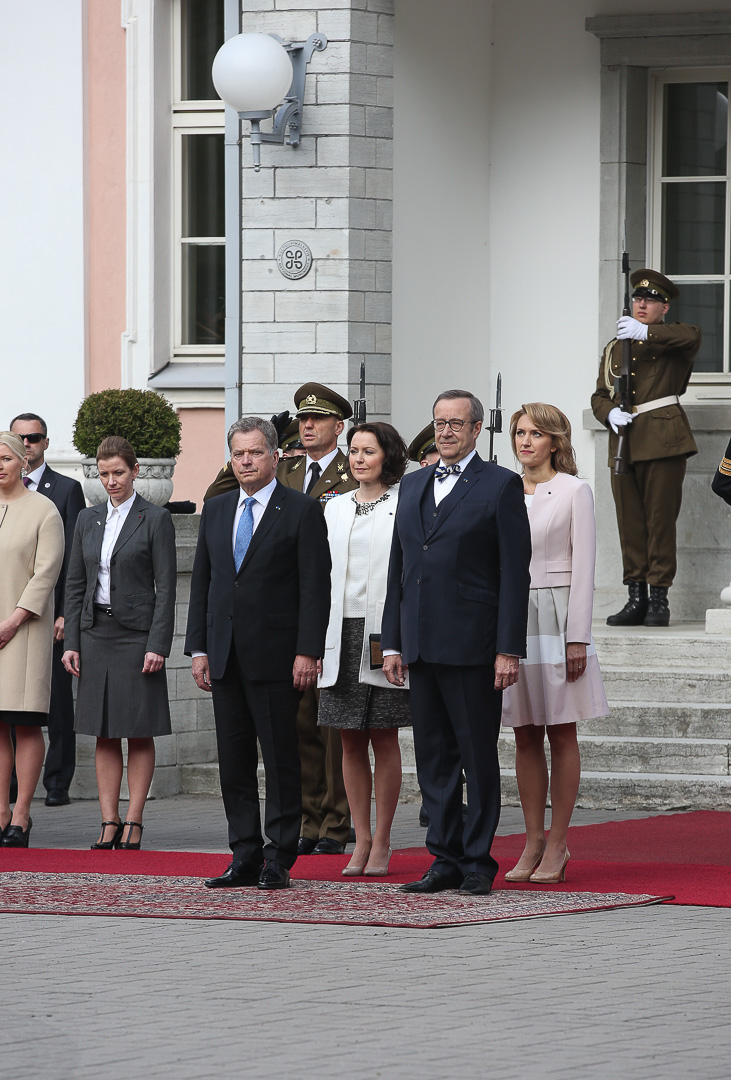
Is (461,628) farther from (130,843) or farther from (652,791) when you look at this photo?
(652,791)

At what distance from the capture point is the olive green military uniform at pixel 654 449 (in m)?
12.3

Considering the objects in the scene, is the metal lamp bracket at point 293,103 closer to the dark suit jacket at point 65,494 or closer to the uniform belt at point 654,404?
the dark suit jacket at point 65,494

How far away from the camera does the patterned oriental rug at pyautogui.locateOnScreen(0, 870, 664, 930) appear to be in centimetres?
720

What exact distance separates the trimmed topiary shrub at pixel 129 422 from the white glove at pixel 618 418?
Answer: 107 inches

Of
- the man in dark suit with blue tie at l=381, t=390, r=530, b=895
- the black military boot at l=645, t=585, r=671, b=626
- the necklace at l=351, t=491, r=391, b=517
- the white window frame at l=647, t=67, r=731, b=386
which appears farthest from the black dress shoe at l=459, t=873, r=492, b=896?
the white window frame at l=647, t=67, r=731, b=386

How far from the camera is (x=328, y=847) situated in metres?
9.17

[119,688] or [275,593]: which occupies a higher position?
[275,593]

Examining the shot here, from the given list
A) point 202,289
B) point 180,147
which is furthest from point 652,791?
point 180,147

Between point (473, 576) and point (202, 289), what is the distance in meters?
7.32

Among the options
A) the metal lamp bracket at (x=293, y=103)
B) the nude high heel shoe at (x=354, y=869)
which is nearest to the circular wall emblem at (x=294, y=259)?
the metal lamp bracket at (x=293, y=103)

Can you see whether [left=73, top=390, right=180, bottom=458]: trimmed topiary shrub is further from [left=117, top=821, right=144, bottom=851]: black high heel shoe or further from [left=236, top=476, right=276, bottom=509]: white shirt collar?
[left=236, top=476, right=276, bottom=509]: white shirt collar

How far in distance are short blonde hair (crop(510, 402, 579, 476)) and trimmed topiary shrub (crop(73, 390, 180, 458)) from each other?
11.4 ft

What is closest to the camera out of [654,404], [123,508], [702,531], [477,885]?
[477,885]

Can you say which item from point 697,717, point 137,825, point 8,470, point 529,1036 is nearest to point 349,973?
point 529,1036
